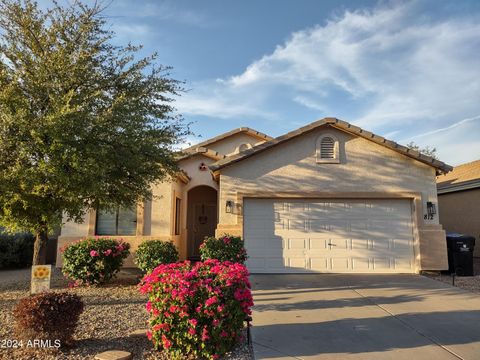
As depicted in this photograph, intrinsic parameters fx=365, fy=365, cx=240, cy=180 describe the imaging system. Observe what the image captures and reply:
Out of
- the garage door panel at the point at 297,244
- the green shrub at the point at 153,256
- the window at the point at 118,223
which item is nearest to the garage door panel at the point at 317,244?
the garage door panel at the point at 297,244

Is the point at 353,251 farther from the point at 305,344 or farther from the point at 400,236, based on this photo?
the point at 305,344

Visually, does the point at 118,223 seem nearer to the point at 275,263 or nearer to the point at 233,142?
the point at 275,263

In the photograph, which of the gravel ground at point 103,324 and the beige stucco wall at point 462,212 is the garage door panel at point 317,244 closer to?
the gravel ground at point 103,324

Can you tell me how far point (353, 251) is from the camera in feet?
37.0

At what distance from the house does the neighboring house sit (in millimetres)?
5700

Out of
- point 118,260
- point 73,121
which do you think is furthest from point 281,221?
point 73,121

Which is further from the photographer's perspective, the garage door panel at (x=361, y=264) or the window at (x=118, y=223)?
the window at (x=118, y=223)

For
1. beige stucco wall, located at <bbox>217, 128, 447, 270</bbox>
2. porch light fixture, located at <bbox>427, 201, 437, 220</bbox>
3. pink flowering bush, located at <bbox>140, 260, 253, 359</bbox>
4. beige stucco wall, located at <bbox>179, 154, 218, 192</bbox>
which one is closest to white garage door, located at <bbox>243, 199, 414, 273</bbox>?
beige stucco wall, located at <bbox>217, 128, 447, 270</bbox>

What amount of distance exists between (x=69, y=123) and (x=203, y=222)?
10.7 meters

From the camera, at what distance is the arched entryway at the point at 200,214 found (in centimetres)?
1652

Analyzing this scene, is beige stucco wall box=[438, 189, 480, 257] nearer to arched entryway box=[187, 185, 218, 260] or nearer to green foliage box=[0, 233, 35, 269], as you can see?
arched entryway box=[187, 185, 218, 260]

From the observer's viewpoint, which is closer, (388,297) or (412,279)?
(388,297)

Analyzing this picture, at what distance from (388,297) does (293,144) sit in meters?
5.50

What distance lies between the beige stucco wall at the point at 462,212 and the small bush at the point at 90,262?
48.1ft
